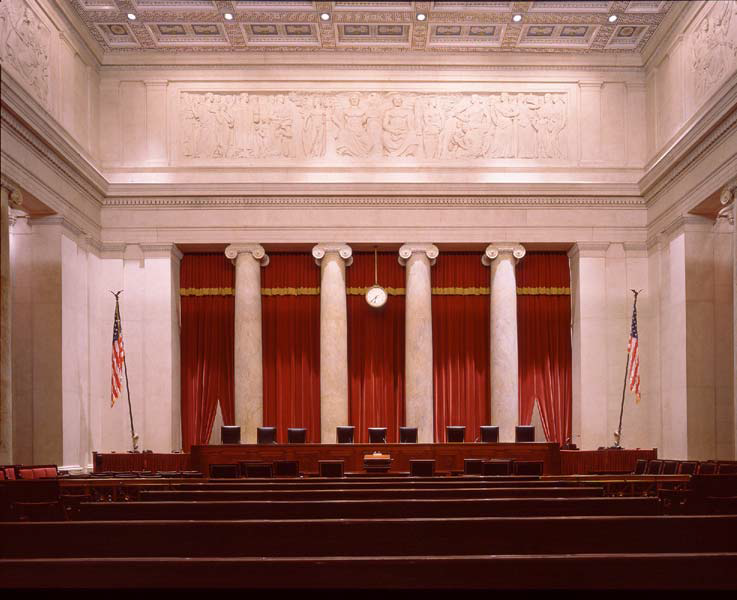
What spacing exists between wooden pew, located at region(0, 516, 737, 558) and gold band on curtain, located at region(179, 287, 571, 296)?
16256 mm

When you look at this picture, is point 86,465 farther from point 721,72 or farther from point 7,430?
point 721,72

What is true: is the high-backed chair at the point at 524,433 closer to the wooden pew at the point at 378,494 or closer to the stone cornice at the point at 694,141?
the stone cornice at the point at 694,141

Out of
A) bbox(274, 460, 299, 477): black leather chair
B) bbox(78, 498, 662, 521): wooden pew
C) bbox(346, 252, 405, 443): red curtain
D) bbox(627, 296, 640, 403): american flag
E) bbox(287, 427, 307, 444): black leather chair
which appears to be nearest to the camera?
bbox(78, 498, 662, 521): wooden pew

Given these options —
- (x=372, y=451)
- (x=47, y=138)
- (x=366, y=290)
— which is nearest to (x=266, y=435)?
(x=372, y=451)

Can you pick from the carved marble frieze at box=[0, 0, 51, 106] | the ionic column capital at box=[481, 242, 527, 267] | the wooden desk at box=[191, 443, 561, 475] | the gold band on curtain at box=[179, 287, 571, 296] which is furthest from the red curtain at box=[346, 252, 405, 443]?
the carved marble frieze at box=[0, 0, 51, 106]

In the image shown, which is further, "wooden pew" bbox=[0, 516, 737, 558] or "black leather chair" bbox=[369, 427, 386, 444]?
"black leather chair" bbox=[369, 427, 386, 444]

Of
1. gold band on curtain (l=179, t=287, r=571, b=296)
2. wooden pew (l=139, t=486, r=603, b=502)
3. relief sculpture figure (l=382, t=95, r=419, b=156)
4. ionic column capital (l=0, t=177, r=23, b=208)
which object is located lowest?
wooden pew (l=139, t=486, r=603, b=502)

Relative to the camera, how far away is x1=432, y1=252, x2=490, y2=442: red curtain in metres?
20.0

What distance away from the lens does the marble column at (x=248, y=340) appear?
1912cm

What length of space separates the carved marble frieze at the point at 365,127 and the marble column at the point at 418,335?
2274mm

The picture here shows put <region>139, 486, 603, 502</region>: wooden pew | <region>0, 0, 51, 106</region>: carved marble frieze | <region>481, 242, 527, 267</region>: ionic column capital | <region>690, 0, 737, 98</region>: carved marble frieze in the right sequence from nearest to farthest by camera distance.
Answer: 1. <region>139, 486, 603, 502</region>: wooden pew
2. <region>0, 0, 51, 106</region>: carved marble frieze
3. <region>690, 0, 737, 98</region>: carved marble frieze
4. <region>481, 242, 527, 267</region>: ionic column capital

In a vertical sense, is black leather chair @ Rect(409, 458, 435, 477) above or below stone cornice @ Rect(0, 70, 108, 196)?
below

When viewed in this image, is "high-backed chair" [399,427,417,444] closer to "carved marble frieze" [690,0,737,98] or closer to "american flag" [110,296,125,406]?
"american flag" [110,296,125,406]

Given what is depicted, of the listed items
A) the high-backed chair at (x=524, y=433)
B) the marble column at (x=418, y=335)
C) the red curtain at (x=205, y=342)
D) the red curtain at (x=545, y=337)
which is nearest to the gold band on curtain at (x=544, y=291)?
the red curtain at (x=545, y=337)
